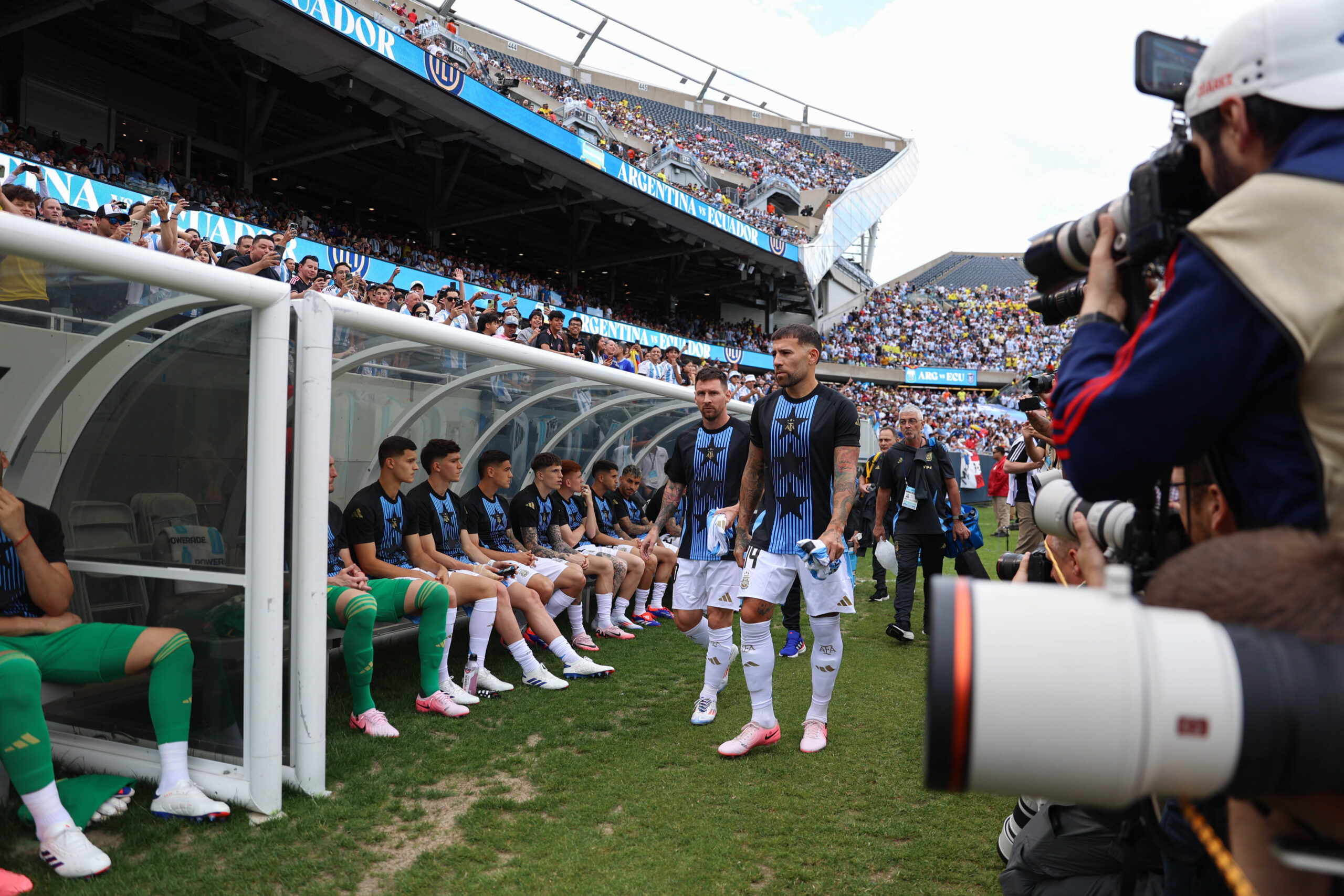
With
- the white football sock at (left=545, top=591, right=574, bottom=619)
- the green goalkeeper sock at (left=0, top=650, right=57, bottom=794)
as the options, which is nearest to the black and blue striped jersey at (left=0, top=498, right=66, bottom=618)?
the green goalkeeper sock at (left=0, top=650, right=57, bottom=794)

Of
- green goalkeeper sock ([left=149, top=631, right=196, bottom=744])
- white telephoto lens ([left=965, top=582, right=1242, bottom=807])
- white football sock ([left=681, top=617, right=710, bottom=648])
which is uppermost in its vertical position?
white telephoto lens ([left=965, top=582, right=1242, bottom=807])

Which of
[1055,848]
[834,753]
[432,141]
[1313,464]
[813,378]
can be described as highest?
[432,141]

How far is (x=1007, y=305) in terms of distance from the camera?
48344 mm

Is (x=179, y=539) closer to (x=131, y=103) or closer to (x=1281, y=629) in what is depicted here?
(x=1281, y=629)

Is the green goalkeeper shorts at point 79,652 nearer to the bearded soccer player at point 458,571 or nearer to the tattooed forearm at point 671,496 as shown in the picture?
the bearded soccer player at point 458,571

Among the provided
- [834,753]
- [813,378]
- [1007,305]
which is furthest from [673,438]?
[1007,305]

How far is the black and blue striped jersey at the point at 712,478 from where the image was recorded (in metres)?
5.53

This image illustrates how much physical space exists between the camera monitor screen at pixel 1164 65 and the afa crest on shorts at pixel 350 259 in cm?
1574

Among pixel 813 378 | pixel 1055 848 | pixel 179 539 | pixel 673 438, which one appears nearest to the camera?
pixel 1055 848

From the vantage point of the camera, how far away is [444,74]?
16859mm

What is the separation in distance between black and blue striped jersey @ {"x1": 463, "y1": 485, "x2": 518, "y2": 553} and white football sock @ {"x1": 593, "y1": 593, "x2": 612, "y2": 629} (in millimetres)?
1004

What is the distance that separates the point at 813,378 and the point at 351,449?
345cm

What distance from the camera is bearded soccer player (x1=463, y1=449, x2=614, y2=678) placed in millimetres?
5910

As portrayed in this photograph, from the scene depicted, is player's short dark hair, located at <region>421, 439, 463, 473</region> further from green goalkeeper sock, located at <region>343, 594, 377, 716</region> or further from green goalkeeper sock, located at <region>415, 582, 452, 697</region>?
green goalkeeper sock, located at <region>343, 594, 377, 716</region>
